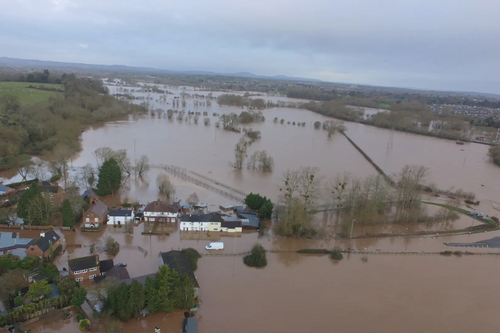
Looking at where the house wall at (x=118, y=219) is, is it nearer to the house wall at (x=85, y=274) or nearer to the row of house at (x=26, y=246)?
the row of house at (x=26, y=246)

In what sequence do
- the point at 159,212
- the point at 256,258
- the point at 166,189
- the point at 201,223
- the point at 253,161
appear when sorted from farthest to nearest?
the point at 253,161, the point at 166,189, the point at 159,212, the point at 201,223, the point at 256,258

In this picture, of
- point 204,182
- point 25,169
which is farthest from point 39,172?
point 204,182

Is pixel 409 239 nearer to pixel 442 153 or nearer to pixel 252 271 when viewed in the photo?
pixel 252 271

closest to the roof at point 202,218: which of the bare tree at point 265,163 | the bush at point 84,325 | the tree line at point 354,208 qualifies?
the tree line at point 354,208

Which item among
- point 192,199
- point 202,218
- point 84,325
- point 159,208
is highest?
point 159,208

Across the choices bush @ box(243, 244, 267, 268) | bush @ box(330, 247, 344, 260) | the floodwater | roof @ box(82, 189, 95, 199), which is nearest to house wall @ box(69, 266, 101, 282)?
the floodwater

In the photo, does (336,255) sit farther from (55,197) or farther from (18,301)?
(55,197)

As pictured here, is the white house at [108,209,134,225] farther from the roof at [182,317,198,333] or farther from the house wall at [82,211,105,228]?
the roof at [182,317,198,333]

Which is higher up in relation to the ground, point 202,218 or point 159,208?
point 159,208
